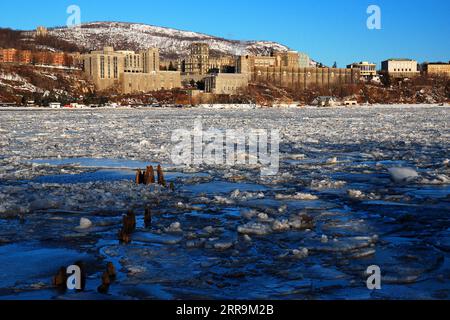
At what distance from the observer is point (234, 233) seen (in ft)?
26.1

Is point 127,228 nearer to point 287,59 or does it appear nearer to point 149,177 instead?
point 149,177

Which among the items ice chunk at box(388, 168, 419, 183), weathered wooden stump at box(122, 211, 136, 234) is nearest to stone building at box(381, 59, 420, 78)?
ice chunk at box(388, 168, 419, 183)

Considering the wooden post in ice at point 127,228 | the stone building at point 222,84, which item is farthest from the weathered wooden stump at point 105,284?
the stone building at point 222,84

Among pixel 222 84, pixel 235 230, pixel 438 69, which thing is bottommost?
pixel 235 230

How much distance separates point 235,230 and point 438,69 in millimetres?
201177

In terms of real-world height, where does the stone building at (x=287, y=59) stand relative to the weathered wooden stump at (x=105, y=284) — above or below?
above

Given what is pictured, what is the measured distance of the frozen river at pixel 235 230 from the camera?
5.85 metres

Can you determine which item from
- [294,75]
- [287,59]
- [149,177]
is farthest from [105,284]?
[287,59]

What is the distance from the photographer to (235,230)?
26.6 feet

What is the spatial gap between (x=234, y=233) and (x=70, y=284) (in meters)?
2.75

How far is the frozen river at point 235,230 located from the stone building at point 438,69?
188 m

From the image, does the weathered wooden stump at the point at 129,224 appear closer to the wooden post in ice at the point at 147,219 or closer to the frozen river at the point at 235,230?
the frozen river at the point at 235,230

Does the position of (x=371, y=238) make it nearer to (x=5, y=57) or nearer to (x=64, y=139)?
(x=64, y=139)
